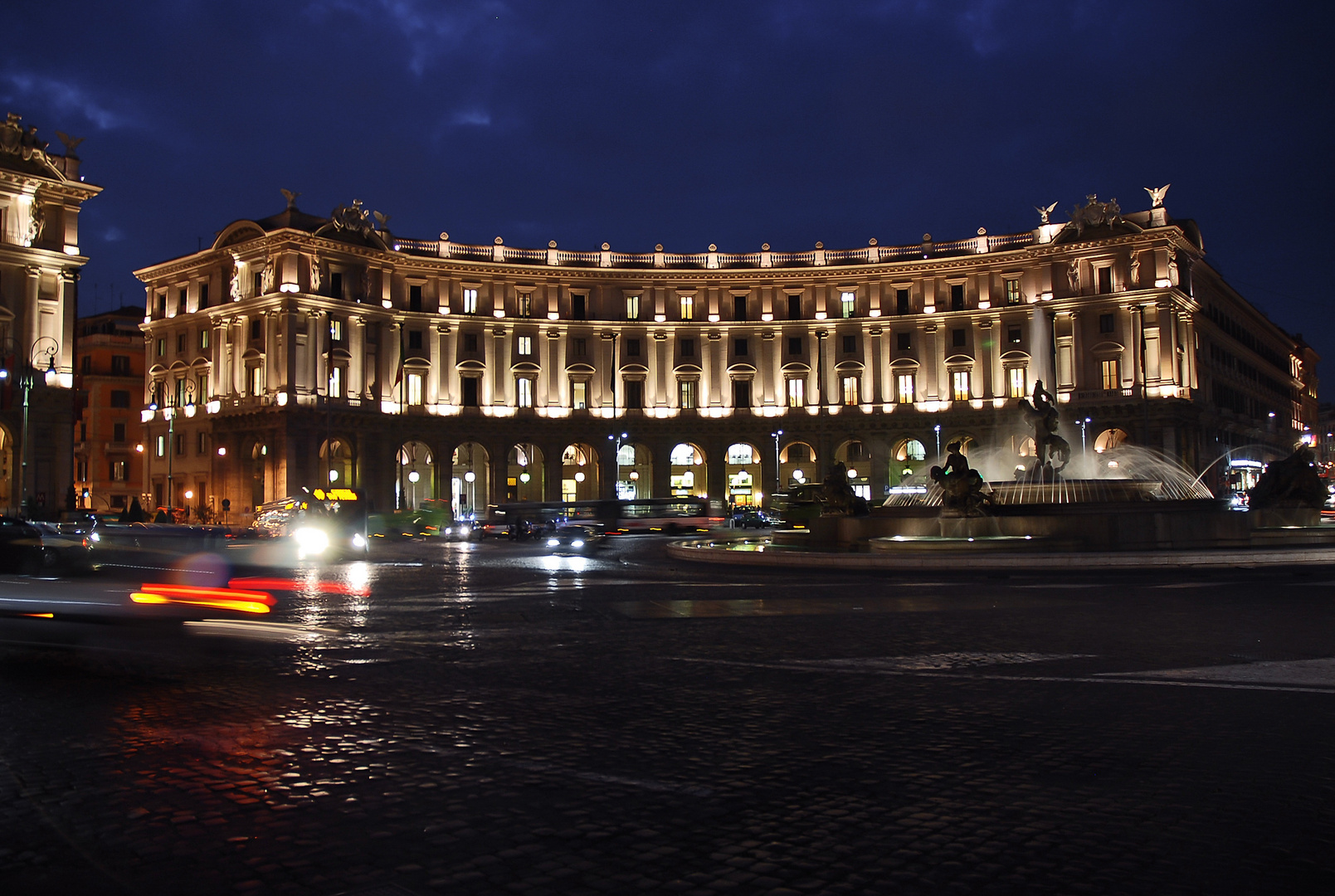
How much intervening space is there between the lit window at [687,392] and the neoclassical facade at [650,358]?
188 millimetres

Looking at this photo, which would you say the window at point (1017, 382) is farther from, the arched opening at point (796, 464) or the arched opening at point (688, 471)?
the arched opening at point (688, 471)

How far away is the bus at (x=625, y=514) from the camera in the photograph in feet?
185

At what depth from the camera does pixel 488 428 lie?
2921 inches

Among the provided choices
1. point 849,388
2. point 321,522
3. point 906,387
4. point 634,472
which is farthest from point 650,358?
point 321,522

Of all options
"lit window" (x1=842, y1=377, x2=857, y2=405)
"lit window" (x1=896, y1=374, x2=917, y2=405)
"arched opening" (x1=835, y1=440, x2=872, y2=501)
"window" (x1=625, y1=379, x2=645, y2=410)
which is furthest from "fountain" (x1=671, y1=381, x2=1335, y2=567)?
"window" (x1=625, y1=379, x2=645, y2=410)

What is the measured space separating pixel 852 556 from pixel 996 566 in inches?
134

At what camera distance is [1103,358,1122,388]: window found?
71.1 m

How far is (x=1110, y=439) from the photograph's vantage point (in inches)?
2825

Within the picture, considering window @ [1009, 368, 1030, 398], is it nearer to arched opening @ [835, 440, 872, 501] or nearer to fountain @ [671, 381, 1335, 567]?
arched opening @ [835, 440, 872, 501]

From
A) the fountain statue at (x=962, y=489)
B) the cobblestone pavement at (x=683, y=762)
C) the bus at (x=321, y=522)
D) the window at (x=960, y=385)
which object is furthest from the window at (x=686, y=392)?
the cobblestone pavement at (x=683, y=762)

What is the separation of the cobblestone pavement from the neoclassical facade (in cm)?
5939

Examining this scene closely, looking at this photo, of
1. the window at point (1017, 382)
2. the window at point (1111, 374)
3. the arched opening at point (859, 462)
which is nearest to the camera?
the window at point (1111, 374)

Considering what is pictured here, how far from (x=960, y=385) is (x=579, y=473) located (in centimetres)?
2837

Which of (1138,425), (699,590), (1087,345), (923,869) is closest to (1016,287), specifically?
(1087,345)
